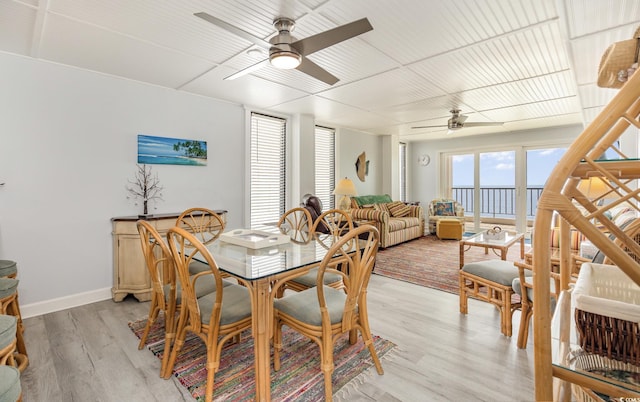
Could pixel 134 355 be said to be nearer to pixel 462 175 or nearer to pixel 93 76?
pixel 93 76

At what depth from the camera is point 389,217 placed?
6.25m

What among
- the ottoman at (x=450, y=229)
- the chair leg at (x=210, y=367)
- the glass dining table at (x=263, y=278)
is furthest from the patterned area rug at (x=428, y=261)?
the chair leg at (x=210, y=367)

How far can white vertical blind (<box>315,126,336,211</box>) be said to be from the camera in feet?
19.5

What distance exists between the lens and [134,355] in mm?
2139

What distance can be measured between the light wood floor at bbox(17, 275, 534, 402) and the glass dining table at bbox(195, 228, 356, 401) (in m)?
0.47

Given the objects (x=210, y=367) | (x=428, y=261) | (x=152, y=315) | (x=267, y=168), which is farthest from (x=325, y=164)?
(x=210, y=367)

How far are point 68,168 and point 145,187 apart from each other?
2.35 ft

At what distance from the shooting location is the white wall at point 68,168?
110 inches

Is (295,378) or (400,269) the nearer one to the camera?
(295,378)

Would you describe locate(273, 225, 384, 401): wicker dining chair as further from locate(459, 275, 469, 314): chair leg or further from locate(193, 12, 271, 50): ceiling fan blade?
locate(193, 12, 271, 50): ceiling fan blade

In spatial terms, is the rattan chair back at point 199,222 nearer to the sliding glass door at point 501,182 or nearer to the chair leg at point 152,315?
the chair leg at point 152,315

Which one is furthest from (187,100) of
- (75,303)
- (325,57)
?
(75,303)

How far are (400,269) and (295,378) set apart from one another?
268 cm

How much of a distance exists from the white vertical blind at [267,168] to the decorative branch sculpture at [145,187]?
1390 mm
